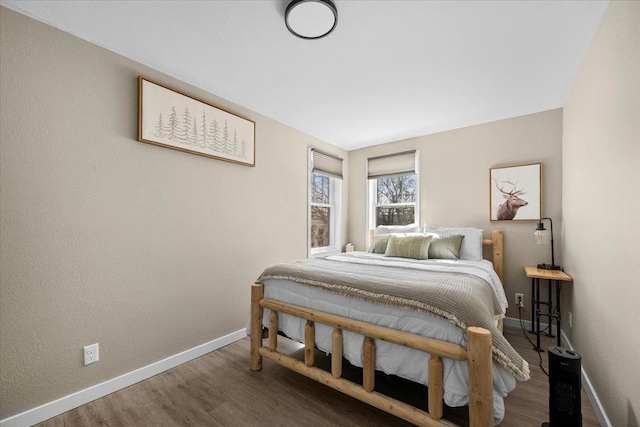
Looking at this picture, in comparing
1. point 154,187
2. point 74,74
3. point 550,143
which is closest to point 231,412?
point 154,187

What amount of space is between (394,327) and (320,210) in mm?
2763

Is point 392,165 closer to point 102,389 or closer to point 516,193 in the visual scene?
point 516,193

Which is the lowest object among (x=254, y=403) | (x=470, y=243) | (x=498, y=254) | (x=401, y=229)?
(x=254, y=403)

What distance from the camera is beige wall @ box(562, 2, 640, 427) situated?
4.04 feet

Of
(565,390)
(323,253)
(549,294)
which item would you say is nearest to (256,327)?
(565,390)

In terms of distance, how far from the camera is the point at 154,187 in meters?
2.21

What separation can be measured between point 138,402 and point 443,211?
140 inches

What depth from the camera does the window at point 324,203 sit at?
392 cm

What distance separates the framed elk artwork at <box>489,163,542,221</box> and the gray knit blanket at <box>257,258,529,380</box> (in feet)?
5.25

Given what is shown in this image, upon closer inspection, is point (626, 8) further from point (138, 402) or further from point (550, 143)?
point (138, 402)

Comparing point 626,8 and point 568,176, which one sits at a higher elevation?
point 626,8

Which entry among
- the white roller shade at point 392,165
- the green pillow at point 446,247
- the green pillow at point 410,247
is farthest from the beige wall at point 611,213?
the white roller shade at point 392,165

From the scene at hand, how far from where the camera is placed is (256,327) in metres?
2.18

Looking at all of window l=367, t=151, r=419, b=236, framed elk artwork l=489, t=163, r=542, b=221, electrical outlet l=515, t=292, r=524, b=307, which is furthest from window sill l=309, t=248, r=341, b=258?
electrical outlet l=515, t=292, r=524, b=307
